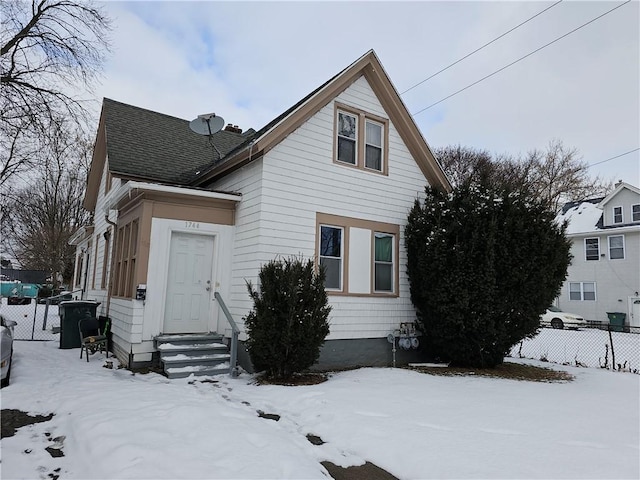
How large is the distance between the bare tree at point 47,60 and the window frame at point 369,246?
284 inches

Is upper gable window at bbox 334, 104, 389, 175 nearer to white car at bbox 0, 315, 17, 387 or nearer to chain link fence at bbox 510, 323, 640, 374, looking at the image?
chain link fence at bbox 510, 323, 640, 374

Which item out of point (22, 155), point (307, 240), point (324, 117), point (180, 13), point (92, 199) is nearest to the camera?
point (307, 240)

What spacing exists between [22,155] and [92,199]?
2.94 meters

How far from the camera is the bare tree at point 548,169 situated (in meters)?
31.1

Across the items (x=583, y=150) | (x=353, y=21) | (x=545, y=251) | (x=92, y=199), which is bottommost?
(x=545, y=251)

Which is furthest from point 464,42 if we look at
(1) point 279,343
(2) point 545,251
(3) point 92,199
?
(3) point 92,199

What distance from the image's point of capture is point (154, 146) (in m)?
12.1

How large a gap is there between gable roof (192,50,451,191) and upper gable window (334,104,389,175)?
46cm

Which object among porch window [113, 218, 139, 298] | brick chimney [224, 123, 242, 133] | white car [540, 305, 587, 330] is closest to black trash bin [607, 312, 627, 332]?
white car [540, 305, 587, 330]

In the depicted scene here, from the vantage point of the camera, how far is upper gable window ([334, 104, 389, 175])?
9445 millimetres

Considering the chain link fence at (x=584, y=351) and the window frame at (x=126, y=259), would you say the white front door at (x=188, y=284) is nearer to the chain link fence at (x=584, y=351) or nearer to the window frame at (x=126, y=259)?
the window frame at (x=126, y=259)

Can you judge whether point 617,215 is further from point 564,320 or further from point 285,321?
point 285,321

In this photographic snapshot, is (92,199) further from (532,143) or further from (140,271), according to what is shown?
(532,143)

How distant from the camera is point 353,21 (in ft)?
37.0
